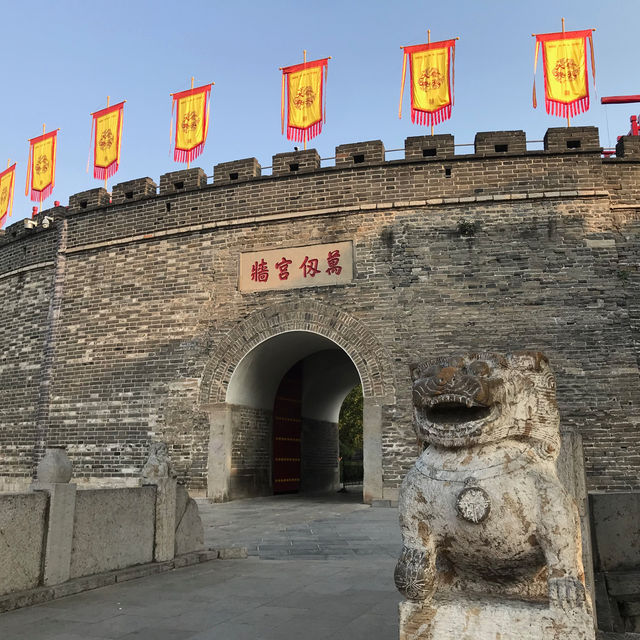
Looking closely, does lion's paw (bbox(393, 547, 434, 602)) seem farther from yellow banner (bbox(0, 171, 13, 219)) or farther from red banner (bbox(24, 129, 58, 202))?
yellow banner (bbox(0, 171, 13, 219))

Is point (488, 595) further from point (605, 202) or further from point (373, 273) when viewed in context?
point (605, 202)

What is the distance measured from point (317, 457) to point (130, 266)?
231 inches

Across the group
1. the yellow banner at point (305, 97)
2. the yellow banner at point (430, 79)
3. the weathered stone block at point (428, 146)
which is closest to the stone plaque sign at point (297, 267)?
the weathered stone block at point (428, 146)

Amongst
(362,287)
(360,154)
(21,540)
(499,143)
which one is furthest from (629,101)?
(21,540)

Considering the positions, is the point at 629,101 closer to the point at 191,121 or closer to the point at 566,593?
the point at 191,121

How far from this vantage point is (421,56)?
1015 centimetres

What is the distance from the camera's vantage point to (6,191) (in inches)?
532

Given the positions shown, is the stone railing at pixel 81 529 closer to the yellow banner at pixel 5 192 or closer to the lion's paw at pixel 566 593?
the lion's paw at pixel 566 593

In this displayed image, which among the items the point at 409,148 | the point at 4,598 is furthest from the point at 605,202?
the point at 4,598

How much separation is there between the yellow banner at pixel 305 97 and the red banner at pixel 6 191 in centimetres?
681

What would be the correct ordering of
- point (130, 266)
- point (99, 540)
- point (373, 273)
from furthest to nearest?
point (130, 266) → point (373, 273) → point (99, 540)

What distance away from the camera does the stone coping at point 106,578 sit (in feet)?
11.5

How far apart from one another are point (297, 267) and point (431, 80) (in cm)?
391

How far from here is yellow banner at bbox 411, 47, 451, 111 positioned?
10016mm
